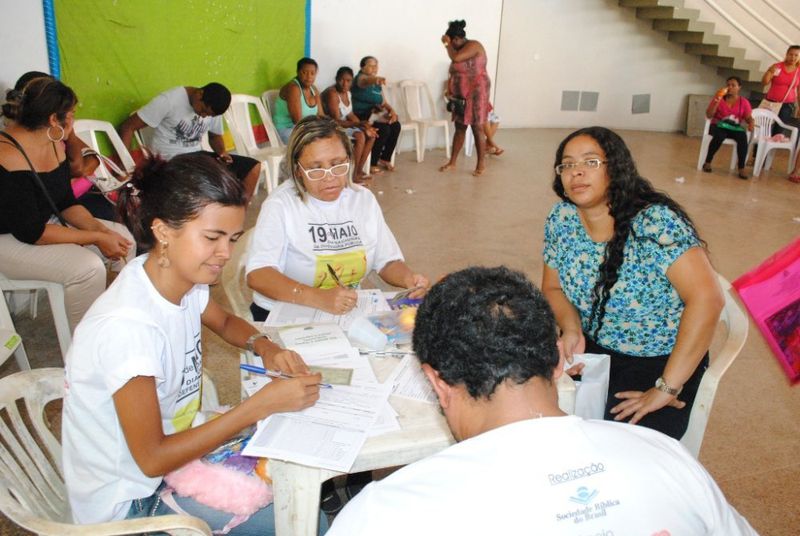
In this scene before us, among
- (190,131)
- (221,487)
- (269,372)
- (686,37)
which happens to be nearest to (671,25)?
(686,37)

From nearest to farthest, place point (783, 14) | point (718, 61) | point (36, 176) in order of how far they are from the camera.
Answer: point (36, 176) → point (783, 14) → point (718, 61)

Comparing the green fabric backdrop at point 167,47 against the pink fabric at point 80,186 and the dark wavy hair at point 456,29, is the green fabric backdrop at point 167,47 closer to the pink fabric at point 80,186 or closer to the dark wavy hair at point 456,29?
the pink fabric at point 80,186

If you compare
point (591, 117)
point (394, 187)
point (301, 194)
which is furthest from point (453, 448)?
point (591, 117)

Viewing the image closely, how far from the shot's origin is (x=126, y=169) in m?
4.32

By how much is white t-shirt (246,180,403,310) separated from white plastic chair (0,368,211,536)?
2.78 feet

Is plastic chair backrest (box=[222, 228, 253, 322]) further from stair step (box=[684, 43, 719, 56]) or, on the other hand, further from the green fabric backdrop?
stair step (box=[684, 43, 719, 56])

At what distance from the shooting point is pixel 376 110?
7.20m

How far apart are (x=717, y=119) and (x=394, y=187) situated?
15.1ft

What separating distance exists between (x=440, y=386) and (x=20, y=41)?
3.84 m

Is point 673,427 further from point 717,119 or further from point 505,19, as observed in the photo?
point 505,19

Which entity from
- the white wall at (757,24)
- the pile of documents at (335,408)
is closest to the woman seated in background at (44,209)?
the pile of documents at (335,408)

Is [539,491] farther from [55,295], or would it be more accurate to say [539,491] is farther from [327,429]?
[55,295]

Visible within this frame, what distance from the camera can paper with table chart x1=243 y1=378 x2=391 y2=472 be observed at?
128 cm

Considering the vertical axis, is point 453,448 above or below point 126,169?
above
